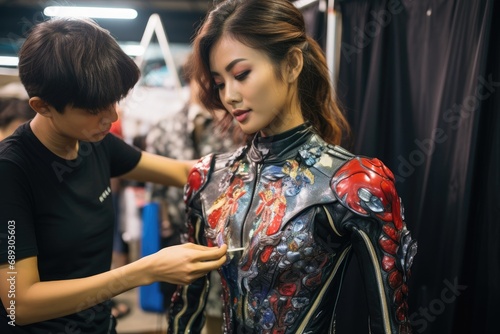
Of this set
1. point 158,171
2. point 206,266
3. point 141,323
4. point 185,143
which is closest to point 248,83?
point 206,266

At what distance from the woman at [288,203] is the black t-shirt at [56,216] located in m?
0.35

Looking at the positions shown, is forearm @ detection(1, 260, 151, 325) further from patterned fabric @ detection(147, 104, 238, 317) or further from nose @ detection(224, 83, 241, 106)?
patterned fabric @ detection(147, 104, 238, 317)

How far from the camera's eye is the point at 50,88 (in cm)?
111

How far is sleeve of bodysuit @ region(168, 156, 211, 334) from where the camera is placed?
1382mm

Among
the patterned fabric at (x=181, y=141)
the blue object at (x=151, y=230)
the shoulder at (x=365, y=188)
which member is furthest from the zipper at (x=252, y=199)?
the blue object at (x=151, y=230)

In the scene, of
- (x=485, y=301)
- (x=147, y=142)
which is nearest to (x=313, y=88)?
(x=485, y=301)

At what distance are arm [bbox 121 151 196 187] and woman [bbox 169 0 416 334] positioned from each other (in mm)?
453

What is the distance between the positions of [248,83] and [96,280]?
60cm

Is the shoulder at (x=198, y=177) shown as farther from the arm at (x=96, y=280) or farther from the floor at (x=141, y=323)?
the floor at (x=141, y=323)

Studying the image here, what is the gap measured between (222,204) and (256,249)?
0.20m

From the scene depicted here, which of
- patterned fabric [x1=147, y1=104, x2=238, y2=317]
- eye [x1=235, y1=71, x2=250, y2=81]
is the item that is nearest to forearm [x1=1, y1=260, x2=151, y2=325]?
eye [x1=235, y1=71, x2=250, y2=81]

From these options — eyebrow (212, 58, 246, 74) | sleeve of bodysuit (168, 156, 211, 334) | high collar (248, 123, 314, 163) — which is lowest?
sleeve of bodysuit (168, 156, 211, 334)

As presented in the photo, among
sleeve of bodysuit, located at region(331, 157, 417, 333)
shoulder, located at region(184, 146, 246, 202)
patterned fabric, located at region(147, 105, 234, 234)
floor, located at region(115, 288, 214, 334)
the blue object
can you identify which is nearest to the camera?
sleeve of bodysuit, located at region(331, 157, 417, 333)

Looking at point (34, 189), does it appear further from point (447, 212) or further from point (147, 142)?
point (147, 142)
